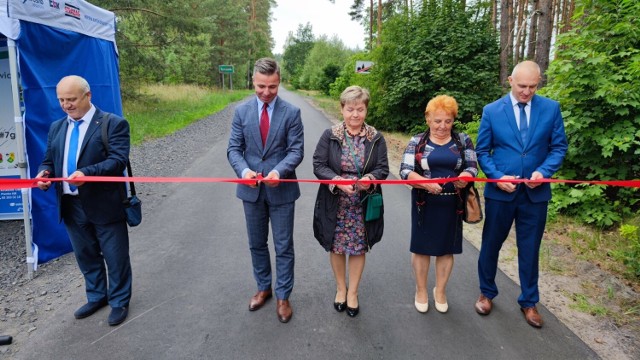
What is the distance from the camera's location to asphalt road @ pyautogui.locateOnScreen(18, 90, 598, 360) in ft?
9.39

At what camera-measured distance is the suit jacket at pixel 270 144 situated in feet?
10.4

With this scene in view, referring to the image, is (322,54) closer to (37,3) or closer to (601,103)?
(601,103)

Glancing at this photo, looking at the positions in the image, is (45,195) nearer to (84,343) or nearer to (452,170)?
(84,343)

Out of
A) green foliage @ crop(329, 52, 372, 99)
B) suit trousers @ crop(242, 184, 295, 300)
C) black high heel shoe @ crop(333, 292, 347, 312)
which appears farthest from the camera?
green foliage @ crop(329, 52, 372, 99)

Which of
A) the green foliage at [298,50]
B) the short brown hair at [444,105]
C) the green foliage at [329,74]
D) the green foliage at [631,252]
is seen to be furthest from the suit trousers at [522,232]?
the green foliage at [298,50]

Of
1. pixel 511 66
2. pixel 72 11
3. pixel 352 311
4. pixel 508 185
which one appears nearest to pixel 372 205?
pixel 352 311

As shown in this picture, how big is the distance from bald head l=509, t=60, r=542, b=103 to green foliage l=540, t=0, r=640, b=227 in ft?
8.58

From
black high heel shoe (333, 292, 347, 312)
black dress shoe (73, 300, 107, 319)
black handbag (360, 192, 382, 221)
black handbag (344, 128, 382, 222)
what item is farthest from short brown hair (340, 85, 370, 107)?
black dress shoe (73, 300, 107, 319)

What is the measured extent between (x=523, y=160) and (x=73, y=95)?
3626 millimetres

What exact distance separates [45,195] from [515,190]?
15.6 ft

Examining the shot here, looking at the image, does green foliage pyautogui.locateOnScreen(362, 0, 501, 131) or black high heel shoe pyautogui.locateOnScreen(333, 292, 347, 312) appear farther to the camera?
green foliage pyautogui.locateOnScreen(362, 0, 501, 131)

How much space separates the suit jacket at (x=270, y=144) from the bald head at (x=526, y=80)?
5.90ft

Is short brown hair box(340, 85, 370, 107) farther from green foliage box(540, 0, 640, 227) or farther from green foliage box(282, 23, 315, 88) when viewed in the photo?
green foliage box(282, 23, 315, 88)

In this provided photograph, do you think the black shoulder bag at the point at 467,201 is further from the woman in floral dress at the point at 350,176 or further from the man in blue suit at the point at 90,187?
the man in blue suit at the point at 90,187
